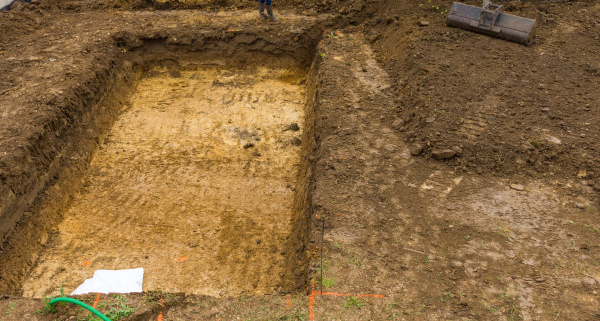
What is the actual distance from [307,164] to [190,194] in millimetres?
1741

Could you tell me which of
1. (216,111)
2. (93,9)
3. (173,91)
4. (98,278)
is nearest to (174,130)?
(216,111)

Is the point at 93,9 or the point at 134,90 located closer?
the point at 134,90

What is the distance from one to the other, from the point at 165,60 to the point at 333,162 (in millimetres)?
5523

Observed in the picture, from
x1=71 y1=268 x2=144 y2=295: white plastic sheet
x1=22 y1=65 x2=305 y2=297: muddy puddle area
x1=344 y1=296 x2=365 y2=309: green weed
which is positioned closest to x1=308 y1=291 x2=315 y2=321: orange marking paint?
x1=344 y1=296 x2=365 y2=309: green weed

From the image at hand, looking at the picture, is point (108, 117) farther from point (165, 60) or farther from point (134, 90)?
point (165, 60)

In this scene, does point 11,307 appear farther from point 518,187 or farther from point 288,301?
point 518,187

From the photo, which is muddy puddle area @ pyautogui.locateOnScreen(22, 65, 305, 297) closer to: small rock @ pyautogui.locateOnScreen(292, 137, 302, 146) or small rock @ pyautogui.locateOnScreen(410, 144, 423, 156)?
small rock @ pyautogui.locateOnScreen(292, 137, 302, 146)

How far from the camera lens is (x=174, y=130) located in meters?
7.33

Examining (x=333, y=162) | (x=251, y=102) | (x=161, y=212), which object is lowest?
(x=161, y=212)

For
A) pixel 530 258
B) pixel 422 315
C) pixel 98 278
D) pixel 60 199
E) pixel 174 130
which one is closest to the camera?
pixel 422 315

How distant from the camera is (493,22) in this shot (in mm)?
7375

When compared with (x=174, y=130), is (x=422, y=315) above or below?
above

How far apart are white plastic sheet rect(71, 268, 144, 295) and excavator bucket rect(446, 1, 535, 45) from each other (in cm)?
673

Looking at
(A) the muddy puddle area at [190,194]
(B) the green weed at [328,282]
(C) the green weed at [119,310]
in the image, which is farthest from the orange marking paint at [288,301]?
(C) the green weed at [119,310]
